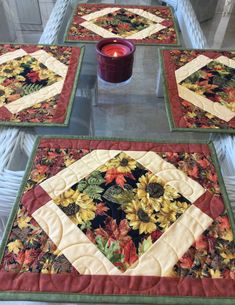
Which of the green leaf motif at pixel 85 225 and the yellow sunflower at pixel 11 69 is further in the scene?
the yellow sunflower at pixel 11 69

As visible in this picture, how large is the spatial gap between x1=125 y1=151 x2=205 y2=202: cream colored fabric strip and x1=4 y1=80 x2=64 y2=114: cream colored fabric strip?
0.26 metres

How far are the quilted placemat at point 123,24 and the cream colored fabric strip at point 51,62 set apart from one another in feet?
0.37

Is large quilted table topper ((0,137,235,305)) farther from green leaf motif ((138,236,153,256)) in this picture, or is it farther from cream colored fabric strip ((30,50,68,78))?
cream colored fabric strip ((30,50,68,78))

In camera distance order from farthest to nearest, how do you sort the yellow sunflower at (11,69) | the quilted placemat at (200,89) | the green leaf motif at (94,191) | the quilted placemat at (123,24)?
the quilted placemat at (123,24)
the yellow sunflower at (11,69)
the quilted placemat at (200,89)
the green leaf motif at (94,191)

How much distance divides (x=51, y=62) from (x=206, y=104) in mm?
431

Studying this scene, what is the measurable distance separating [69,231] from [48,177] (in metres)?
0.12

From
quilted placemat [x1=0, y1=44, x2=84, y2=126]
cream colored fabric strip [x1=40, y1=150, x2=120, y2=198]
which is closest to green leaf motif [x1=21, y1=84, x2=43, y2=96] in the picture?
quilted placemat [x1=0, y1=44, x2=84, y2=126]

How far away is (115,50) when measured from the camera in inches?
30.8

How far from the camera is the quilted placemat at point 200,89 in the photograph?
65 cm

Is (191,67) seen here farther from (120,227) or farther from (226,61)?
(120,227)

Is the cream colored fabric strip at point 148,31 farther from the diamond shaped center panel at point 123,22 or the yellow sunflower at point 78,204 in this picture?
the yellow sunflower at point 78,204

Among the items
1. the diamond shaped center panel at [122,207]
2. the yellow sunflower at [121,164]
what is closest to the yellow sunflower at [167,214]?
the diamond shaped center panel at [122,207]

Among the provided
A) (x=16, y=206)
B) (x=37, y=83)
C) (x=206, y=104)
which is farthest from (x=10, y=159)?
(x=206, y=104)

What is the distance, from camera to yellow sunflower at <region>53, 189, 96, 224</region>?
485mm
